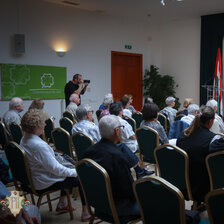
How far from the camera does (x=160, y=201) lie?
1.80m

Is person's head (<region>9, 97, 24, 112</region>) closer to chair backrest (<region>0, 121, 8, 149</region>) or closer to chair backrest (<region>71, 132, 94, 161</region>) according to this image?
chair backrest (<region>0, 121, 8, 149</region>)

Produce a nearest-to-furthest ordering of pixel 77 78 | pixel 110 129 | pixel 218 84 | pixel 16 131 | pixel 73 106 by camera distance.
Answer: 1. pixel 110 129
2. pixel 16 131
3. pixel 73 106
4. pixel 77 78
5. pixel 218 84

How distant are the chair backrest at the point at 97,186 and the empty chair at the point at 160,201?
1.00 feet

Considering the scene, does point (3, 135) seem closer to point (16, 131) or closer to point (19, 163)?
point (16, 131)

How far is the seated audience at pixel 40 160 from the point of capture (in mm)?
2745

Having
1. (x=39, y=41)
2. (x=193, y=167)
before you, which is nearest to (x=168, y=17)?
(x=39, y=41)

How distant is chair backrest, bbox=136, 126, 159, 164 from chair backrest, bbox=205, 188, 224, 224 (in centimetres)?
225

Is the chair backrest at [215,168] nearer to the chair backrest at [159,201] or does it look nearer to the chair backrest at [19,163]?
the chair backrest at [159,201]

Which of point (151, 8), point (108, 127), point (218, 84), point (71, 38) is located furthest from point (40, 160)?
point (218, 84)

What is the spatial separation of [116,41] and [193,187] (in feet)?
28.1

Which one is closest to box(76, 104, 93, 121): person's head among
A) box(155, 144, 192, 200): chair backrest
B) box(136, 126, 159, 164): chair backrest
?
box(136, 126, 159, 164): chair backrest

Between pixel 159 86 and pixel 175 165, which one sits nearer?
pixel 175 165

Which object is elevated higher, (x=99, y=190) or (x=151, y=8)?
(x=151, y=8)

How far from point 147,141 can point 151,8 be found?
6583 millimetres
